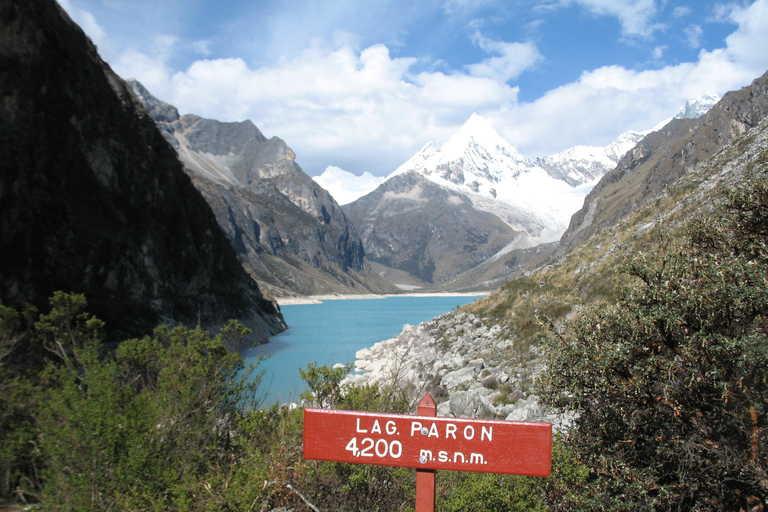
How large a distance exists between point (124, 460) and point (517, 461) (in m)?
4.25

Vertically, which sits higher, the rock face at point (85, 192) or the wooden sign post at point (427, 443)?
the rock face at point (85, 192)

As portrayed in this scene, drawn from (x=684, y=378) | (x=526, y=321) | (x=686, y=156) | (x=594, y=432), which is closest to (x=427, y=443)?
(x=594, y=432)

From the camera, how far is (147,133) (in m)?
47.3

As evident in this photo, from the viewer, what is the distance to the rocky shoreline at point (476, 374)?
956cm

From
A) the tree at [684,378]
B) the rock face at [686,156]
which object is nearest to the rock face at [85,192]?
the tree at [684,378]

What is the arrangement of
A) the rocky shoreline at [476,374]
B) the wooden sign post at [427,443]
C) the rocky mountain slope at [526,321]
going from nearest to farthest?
the wooden sign post at [427,443], the rocky shoreline at [476,374], the rocky mountain slope at [526,321]

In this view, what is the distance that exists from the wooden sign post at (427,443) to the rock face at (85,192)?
27691 millimetres

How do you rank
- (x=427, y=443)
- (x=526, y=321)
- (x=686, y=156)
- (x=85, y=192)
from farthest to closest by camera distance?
1. (x=686, y=156)
2. (x=85, y=192)
3. (x=526, y=321)
4. (x=427, y=443)

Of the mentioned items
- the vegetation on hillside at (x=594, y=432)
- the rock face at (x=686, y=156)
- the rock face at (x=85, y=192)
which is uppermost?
the rock face at (x=686, y=156)

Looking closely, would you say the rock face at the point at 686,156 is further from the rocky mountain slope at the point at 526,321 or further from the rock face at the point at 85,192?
the rock face at the point at 85,192

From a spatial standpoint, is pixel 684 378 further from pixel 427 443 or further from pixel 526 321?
pixel 526 321

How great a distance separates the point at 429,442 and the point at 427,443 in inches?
0.7

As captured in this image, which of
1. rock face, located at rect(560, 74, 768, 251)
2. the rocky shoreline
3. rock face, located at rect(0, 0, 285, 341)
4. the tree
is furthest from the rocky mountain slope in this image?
rock face, located at rect(560, 74, 768, 251)

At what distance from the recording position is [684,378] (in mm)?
4395
